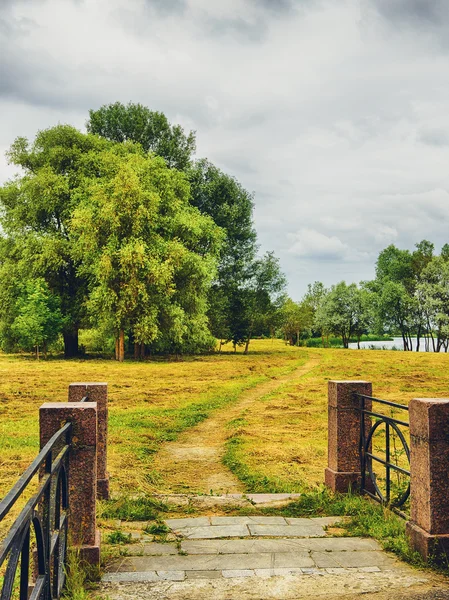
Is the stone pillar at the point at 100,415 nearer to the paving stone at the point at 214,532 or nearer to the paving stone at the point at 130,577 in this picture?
the paving stone at the point at 214,532

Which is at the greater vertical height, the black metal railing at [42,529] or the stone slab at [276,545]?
the black metal railing at [42,529]

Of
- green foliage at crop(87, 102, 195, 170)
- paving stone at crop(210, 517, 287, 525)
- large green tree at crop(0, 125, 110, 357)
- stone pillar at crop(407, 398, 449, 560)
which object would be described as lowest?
paving stone at crop(210, 517, 287, 525)

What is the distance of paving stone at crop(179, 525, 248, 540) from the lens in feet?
19.5

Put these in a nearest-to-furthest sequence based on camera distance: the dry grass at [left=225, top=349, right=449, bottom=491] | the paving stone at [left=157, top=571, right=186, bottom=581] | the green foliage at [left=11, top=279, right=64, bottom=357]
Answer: the paving stone at [left=157, top=571, right=186, bottom=581]
the dry grass at [left=225, top=349, right=449, bottom=491]
the green foliage at [left=11, top=279, right=64, bottom=357]

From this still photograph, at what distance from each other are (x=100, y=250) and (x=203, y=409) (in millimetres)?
19555

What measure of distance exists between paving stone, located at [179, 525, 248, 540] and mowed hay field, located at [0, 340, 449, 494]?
2.29m

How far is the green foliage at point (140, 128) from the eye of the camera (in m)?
47.3

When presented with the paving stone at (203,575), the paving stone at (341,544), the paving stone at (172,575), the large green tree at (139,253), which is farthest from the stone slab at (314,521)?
the large green tree at (139,253)

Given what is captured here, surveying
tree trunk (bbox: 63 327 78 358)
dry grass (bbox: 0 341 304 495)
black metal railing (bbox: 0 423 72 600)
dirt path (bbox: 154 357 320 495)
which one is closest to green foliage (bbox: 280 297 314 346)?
tree trunk (bbox: 63 327 78 358)

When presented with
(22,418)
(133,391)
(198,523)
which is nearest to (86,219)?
(133,391)

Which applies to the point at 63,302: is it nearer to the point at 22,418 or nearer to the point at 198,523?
the point at 22,418

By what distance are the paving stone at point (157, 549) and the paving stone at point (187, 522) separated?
1.87 ft

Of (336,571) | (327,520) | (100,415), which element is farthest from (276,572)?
(100,415)

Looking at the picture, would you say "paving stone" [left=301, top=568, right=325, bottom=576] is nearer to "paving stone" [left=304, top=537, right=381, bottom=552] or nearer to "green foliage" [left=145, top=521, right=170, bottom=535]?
"paving stone" [left=304, top=537, right=381, bottom=552]
